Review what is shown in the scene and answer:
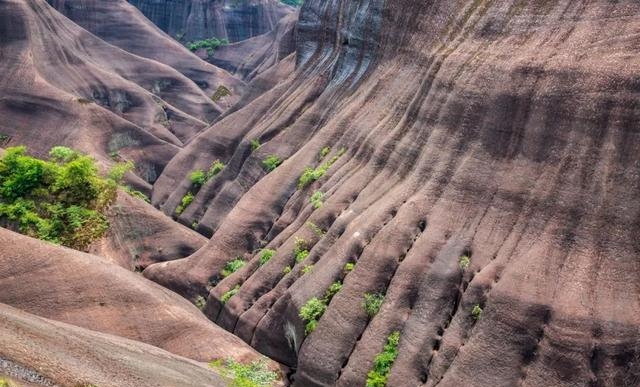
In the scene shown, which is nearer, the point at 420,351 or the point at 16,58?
the point at 420,351

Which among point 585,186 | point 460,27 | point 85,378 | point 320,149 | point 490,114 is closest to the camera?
point 85,378

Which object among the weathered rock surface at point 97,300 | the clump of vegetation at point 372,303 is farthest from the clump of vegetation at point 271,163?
the clump of vegetation at point 372,303

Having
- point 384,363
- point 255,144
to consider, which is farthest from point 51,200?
point 384,363

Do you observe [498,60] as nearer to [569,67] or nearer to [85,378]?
[569,67]

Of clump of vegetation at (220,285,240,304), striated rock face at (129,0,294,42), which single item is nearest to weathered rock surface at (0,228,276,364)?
clump of vegetation at (220,285,240,304)

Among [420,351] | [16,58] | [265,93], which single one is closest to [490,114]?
[420,351]

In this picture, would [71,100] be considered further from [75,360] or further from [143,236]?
[75,360]
